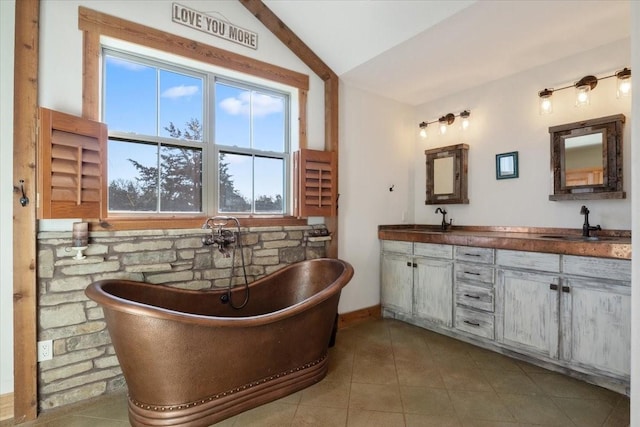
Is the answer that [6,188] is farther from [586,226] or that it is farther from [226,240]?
[586,226]

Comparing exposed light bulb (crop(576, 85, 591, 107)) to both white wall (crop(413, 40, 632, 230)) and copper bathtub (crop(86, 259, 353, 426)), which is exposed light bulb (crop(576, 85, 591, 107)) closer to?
white wall (crop(413, 40, 632, 230))

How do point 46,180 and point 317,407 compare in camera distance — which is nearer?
point 46,180

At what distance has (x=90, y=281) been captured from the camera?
2012 millimetres

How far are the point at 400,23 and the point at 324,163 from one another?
128cm

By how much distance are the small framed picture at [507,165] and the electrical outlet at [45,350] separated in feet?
12.6

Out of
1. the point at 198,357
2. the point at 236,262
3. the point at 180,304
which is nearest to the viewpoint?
the point at 198,357

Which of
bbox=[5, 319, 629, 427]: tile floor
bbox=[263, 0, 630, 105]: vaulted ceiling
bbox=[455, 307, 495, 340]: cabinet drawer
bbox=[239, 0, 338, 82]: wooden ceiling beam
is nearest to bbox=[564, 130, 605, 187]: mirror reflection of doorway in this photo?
bbox=[263, 0, 630, 105]: vaulted ceiling

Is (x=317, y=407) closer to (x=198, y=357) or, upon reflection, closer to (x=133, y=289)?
(x=198, y=357)

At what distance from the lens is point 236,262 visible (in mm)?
2607

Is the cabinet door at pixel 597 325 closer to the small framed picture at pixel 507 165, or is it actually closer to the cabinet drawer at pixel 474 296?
the cabinet drawer at pixel 474 296

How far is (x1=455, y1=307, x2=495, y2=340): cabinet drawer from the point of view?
8.59 feet

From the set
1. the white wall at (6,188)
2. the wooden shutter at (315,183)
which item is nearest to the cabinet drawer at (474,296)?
the wooden shutter at (315,183)

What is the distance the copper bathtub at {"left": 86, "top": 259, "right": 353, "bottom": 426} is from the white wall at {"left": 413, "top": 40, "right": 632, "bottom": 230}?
1892 mm

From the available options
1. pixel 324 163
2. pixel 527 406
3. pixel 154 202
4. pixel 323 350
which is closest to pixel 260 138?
pixel 324 163
